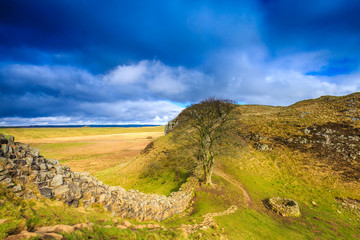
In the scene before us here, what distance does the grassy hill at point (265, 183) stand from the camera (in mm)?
7965

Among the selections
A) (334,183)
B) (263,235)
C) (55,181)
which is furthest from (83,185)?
(334,183)

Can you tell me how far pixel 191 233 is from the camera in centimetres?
954

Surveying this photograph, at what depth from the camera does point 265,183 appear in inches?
918

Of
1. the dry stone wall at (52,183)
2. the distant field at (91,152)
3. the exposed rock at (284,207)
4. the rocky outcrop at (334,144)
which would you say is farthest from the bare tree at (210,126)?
the rocky outcrop at (334,144)

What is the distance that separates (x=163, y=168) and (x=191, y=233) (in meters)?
19.9

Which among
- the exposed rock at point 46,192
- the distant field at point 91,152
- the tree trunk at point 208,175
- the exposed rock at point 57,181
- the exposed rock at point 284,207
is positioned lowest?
the distant field at point 91,152

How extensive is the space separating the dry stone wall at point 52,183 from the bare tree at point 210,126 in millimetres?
11367

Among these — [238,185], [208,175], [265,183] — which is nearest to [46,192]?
[208,175]

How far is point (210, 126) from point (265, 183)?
13.8 metres

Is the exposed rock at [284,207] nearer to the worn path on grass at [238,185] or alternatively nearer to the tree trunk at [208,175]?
the worn path on grass at [238,185]

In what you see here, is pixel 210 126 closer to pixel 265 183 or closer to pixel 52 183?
pixel 265 183

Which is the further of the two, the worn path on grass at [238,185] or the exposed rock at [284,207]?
the worn path on grass at [238,185]

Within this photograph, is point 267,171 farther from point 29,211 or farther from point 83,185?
point 29,211

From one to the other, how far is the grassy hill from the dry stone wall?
2.30 ft
